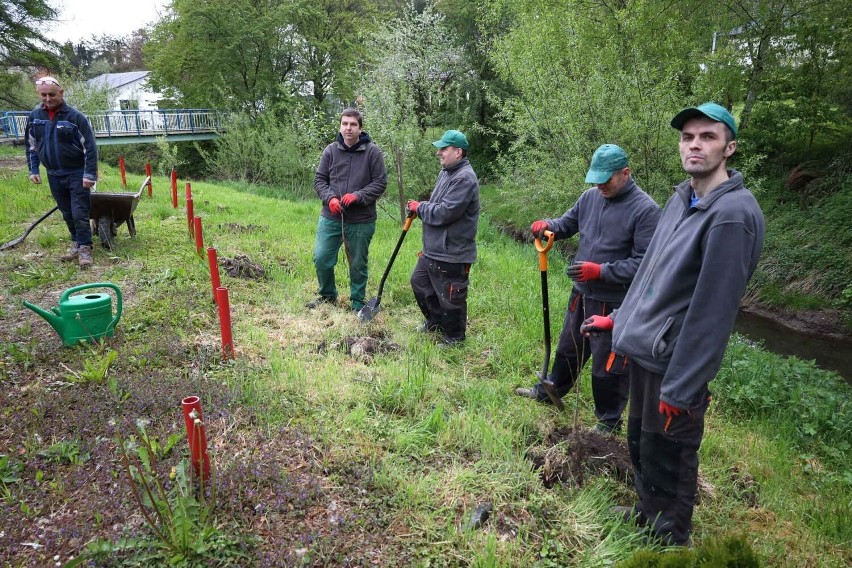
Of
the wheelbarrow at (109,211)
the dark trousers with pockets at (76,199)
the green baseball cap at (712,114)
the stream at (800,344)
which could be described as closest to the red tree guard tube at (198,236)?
the wheelbarrow at (109,211)

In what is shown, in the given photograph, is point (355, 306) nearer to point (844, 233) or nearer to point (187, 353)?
point (187, 353)

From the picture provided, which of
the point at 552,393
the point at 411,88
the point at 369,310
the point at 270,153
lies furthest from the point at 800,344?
the point at 270,153

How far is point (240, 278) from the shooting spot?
19.8 ft

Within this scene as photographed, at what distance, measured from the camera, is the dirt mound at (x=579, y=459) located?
3.04 metres

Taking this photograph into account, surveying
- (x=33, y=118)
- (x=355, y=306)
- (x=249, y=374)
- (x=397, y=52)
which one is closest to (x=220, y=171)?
(x=397, y=52)

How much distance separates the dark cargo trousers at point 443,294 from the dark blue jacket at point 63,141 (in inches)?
149

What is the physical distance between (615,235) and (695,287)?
125cm

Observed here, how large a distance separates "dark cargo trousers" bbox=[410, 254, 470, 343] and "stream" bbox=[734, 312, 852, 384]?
6601 mm

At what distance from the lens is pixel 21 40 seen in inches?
826

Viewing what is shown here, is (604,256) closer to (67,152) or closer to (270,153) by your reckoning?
(67,152)

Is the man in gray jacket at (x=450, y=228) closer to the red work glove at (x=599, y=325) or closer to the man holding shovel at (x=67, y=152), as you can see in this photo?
the red work glove at (x=599, y=325)

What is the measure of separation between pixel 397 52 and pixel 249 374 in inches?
560

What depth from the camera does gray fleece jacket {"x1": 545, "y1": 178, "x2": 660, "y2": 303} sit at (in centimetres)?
322

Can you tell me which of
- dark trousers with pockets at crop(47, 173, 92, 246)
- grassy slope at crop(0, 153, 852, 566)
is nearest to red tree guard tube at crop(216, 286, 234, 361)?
grassy slope at crop(0, 153, 852, 566)
